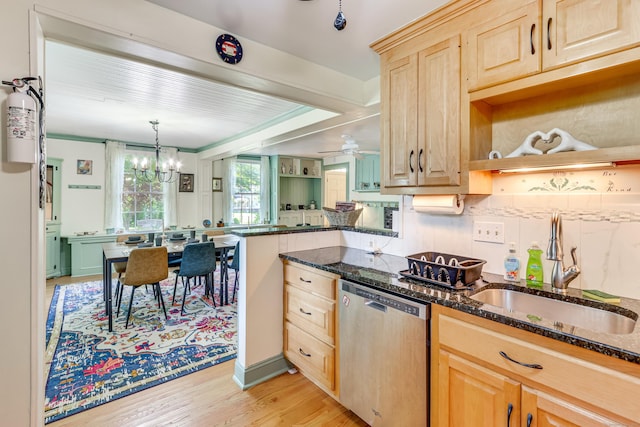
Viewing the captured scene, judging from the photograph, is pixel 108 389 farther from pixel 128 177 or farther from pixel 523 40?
pixel 128 177

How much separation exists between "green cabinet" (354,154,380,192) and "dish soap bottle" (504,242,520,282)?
4365 millimetres

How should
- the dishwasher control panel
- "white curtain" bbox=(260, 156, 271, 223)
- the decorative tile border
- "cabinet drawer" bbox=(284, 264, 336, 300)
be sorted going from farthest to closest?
"white curtain" bbox=(260, 156, 271, 223) < "cabinet drawer" bbox=(284, 264, 336, 300) < the dishwasher control panel < the decorative tile border

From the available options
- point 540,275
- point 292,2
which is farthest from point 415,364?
point 292,2

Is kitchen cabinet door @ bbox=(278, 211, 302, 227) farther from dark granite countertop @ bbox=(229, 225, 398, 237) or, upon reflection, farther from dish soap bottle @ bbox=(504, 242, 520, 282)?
dish soap bottle @ bbox=(504, 242, 520, 282)

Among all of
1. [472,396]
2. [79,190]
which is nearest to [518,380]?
[472,396]

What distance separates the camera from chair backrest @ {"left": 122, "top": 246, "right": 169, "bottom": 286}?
127 inches

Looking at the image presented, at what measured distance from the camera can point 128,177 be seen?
5.92 meters

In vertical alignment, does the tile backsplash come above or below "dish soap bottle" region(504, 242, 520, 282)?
above

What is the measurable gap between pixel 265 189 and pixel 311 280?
17.3 ft

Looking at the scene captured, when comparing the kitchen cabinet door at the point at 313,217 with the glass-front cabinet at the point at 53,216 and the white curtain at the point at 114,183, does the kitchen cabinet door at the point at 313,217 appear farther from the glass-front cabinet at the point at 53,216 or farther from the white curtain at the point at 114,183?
the glass-front cabinet at the point at 53,216

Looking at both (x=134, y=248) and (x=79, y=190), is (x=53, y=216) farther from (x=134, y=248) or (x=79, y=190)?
(x=134, y=248)

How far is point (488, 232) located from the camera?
1.85 metres

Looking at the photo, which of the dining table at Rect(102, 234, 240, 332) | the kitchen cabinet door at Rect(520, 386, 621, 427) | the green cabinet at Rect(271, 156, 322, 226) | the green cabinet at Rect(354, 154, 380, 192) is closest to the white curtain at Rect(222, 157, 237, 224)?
the green cabinet at Rect(271, 156, 322, 226)

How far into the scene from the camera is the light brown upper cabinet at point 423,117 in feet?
5.65
